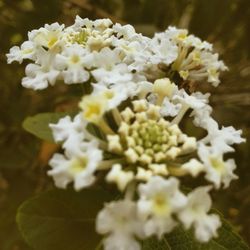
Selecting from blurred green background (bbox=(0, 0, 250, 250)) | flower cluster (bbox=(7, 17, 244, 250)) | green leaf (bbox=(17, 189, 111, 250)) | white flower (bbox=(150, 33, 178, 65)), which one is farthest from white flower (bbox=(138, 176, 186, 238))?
blurred green background (bbox=(0, 0, 250, 250))

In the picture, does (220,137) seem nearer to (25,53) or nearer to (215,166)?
(215,166)

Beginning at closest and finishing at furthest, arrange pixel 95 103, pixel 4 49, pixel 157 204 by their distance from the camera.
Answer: pixel 157 204, pixel 95 103, pixel 4 49

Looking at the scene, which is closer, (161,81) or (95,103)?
(95,103)

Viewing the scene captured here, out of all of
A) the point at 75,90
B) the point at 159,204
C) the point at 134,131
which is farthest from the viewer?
the point at 75,90

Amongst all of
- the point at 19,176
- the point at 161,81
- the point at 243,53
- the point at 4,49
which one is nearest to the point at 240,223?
the point at 243,53

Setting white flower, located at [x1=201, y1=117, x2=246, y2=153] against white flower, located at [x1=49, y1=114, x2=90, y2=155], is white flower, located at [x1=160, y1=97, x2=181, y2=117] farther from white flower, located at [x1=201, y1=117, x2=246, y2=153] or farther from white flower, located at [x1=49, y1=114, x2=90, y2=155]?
white flower, located at [x1=49, y1=114, x2=90, y2=155]

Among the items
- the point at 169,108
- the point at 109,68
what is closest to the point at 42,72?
the point at 109,68

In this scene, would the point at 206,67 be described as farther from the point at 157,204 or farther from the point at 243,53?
the point at 243,53
